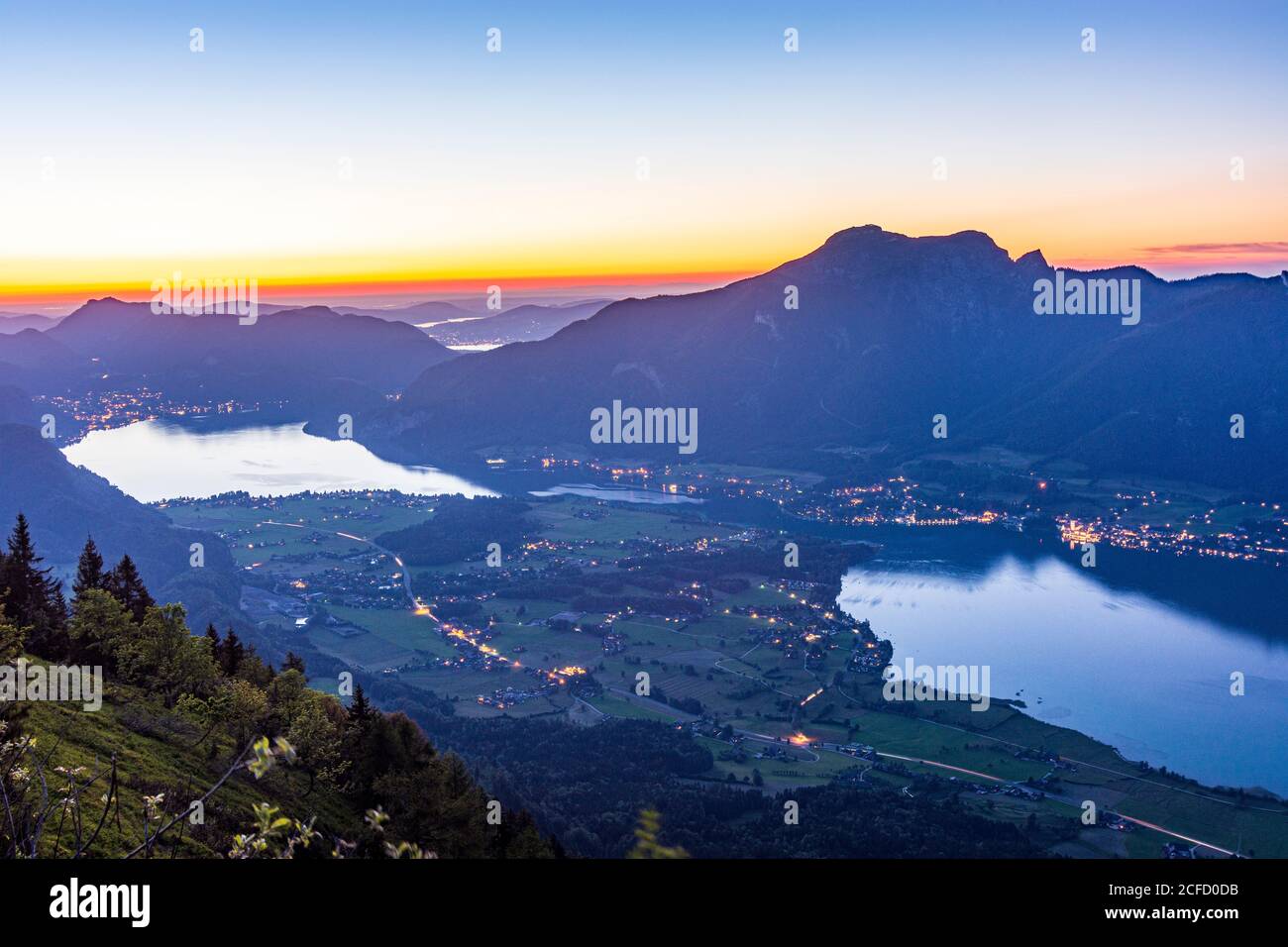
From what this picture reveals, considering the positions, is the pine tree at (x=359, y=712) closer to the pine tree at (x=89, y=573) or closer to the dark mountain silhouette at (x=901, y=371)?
the pine tree at (x=89, y=573)

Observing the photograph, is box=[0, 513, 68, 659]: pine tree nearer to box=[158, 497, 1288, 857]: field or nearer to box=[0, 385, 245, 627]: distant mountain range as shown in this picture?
box=[158, 497, 1288, 857]: field

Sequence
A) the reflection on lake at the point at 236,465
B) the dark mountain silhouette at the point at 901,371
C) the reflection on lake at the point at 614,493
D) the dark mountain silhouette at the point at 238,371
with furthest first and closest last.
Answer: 1. the dark mountain silhouette at the point at 238,371
2. the dark mountain silhouette at the point at 901,371
3. the reflection on lake at the point at 236,465
4. the reflection on lake at the point at 614,493

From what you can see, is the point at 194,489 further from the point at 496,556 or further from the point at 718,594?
the point at 718,594

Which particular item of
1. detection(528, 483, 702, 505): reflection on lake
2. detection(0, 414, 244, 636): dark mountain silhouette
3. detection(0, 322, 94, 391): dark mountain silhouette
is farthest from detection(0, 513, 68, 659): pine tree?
detection(0, 322, 94, 391): dark mountain silhouette

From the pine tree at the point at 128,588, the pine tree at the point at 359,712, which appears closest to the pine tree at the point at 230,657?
the pine tree at the point at 128,588
